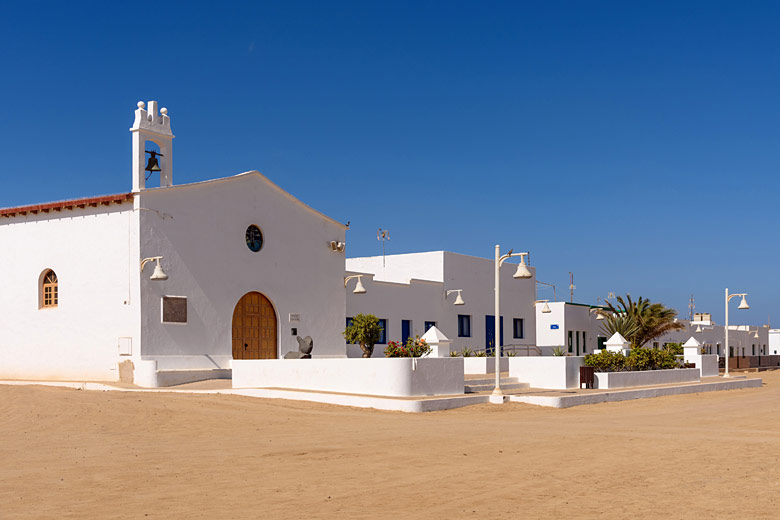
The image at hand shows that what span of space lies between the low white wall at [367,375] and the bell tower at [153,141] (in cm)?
644

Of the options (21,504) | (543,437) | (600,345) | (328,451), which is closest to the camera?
(21,504)

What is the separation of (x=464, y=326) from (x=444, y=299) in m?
2.05

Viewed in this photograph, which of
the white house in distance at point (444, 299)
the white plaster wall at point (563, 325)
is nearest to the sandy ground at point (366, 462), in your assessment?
the white house in distance at point (444, 299)

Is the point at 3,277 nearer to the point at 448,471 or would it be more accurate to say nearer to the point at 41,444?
the point at 41,444

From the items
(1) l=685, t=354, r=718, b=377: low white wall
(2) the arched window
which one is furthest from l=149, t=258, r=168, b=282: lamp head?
(1) l=685, t=354, r=718, b=377: low white wall

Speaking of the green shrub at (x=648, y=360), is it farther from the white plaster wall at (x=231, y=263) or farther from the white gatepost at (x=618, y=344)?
the white plaster wall at (x=231, y=263)

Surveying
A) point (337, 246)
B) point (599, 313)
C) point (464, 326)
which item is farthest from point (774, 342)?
point (337, 246)

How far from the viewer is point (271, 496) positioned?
28.8 ft

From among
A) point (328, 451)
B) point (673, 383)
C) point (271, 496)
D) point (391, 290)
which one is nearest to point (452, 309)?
point (391, 290)

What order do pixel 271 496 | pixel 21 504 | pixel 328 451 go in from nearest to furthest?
pixel 21 504
pixel 271 496
pixel 328 451

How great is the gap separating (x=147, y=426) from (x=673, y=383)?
67.0ft

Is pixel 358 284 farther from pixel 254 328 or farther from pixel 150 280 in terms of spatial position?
pixel 150 280

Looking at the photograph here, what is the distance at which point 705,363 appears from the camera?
117 ft

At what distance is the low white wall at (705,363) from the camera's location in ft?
116
